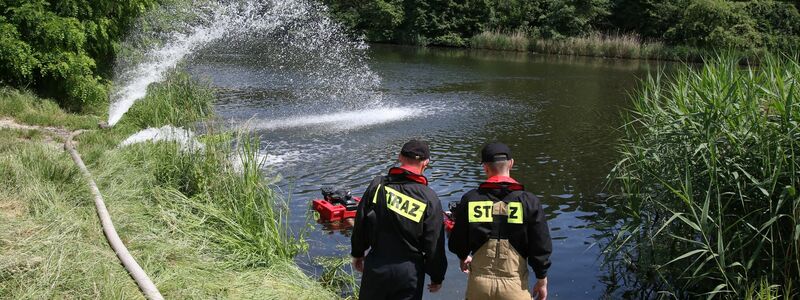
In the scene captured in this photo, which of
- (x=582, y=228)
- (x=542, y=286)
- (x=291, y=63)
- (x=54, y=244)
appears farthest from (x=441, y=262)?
(x=291, y=63)

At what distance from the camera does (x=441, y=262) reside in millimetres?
4125

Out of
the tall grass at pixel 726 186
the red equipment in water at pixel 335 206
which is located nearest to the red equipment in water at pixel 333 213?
the red equipment in water at pixel 335 206

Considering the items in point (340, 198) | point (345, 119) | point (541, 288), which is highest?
point (541, 288)

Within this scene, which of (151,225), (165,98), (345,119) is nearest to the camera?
(151,225)

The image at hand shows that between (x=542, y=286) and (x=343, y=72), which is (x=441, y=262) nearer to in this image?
(x=542, y=286)

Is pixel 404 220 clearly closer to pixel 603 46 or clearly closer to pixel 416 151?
pixel 416 151

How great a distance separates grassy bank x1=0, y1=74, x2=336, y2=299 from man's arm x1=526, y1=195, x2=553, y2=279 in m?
1.93

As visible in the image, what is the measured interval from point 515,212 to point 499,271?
1.24ft

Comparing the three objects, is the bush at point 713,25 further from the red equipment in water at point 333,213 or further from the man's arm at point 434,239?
the man's arm at point 434,239

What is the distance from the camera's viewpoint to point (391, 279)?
3990 millimetres

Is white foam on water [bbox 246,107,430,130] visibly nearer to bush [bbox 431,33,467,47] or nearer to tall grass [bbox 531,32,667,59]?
tall grass [bbox 531,32,667,59]

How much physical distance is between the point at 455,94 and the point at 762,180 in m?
15.4

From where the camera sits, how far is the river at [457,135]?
782cm

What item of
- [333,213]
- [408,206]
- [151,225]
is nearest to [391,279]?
[408,206]
